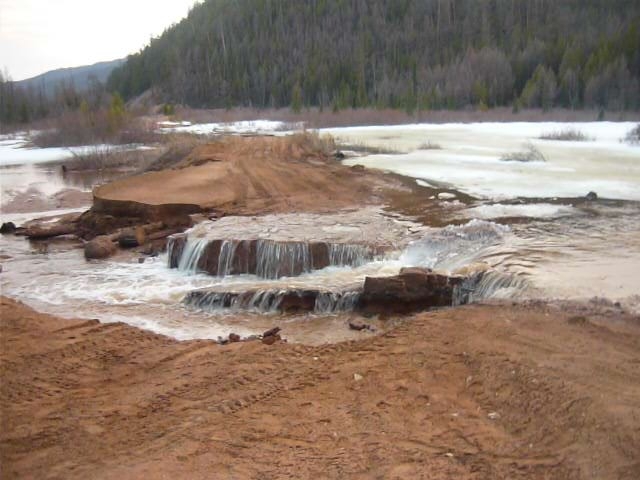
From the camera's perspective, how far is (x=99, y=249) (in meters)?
12.9

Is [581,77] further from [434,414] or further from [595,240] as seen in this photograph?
[434,414]

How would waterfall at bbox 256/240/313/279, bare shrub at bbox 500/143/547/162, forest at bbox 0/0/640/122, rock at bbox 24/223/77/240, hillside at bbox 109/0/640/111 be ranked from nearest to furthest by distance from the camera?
1. waterfall at bbox 256/240/313/279
2. rock at bbox 24/223/77/240
3. bare shrub at bbox 500/143/547/162
4. hillside at bbox 109/0/640/111
5. forest at bbox 0/0/640/122

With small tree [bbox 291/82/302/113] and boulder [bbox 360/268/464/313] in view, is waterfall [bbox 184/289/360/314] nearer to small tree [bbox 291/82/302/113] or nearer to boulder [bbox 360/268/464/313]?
boulder [bbox 360/268/464/313]

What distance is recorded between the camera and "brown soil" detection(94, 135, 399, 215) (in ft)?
50.3

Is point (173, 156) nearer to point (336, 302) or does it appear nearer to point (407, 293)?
point (336, 302)

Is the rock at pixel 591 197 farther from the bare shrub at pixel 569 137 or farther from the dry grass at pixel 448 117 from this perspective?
the dry grass at pixel 448 117

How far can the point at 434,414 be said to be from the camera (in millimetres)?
5496

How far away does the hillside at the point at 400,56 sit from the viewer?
7332 cm

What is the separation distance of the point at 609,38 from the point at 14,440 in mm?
90723

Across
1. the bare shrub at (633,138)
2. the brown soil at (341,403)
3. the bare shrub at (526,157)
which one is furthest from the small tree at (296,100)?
the brown soil at (341,403)

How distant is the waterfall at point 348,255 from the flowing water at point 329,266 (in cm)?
2

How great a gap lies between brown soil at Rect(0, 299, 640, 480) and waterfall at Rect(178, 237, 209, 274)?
4016 mm

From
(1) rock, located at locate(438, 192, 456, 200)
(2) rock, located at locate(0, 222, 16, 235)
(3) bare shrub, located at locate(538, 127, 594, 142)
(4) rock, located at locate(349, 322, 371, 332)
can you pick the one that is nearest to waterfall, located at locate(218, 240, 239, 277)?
(4) rock, located at locate(349, 322, 371, 332)

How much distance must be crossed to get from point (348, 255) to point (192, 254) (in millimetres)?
3112
